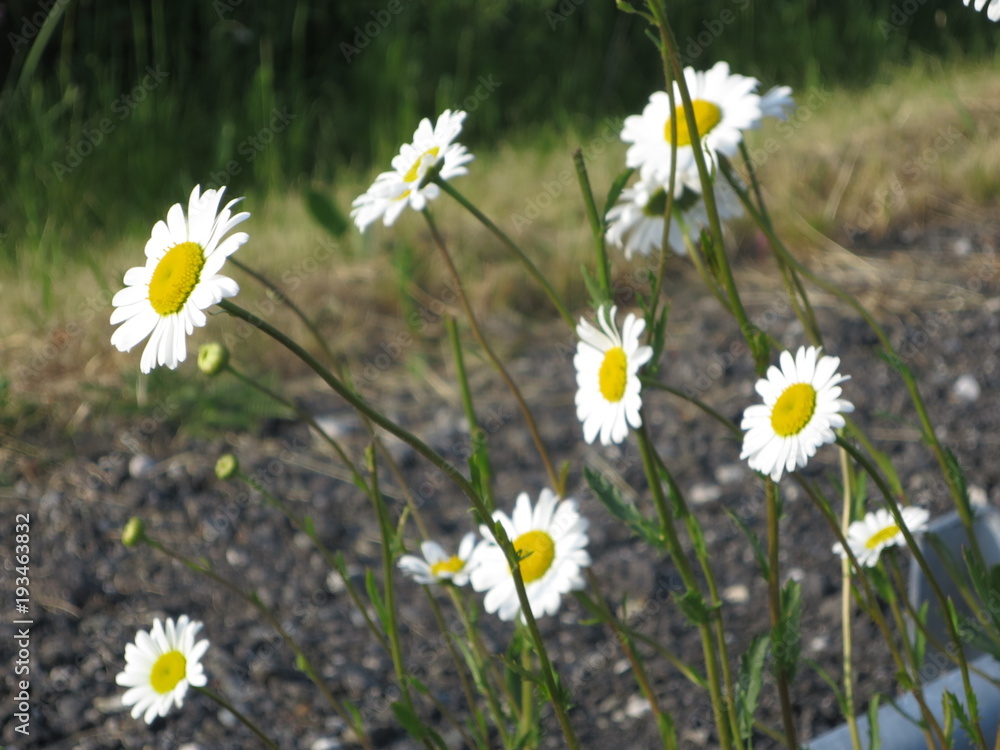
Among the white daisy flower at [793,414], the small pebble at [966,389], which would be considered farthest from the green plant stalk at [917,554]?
the small pebble at [966,389]

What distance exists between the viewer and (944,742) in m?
0.91

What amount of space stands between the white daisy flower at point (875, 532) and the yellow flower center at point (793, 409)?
0.25m

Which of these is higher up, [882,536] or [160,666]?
[160,666]

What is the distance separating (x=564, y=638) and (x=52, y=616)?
0.78 m

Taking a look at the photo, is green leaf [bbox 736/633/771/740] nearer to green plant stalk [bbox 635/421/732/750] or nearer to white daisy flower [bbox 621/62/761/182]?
green plant stalk [bbox 635/421/732/750]

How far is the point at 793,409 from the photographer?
0.78m

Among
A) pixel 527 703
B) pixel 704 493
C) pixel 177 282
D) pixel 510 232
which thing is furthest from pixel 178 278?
pixel 510 232

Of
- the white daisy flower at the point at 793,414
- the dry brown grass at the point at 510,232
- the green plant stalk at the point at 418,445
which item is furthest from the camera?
the dry brown grass at the point at 510,232

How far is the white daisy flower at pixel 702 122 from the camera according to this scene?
3.03ft

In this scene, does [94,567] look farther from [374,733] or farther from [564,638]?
[564,638]

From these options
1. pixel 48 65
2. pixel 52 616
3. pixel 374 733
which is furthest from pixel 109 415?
pixel 48 65

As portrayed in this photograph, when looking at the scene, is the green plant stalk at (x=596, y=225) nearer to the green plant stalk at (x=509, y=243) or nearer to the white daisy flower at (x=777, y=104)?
the green plant stalk at (x=509, y=243)

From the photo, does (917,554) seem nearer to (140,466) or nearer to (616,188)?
(616,188)

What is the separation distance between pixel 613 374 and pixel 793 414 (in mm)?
144
